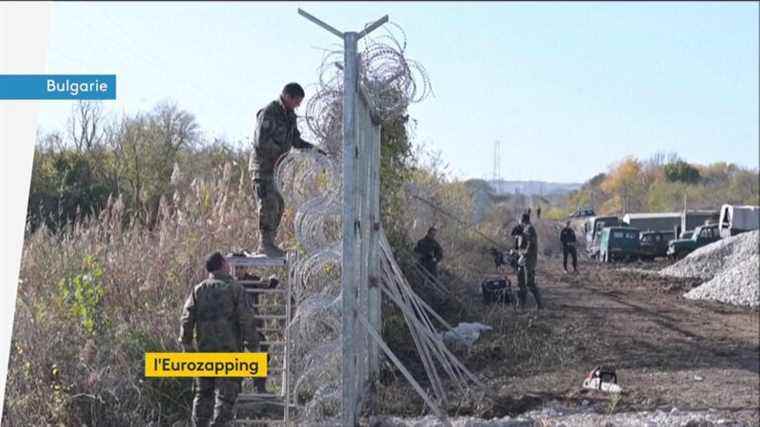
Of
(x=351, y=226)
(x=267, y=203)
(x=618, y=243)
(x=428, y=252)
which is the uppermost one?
(x=267, y=203)

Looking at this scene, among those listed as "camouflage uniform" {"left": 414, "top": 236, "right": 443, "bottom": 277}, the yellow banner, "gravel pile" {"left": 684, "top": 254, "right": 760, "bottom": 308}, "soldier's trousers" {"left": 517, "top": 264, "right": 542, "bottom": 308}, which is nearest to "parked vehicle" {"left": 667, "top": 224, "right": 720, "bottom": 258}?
"gravel pile" {"left": 684, "top": 254, "right": 760, "bottom": 308}

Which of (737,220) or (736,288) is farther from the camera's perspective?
(737,220)

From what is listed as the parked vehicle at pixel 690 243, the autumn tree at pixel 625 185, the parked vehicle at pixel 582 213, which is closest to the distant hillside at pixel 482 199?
the parked vehicle at pixel 690 243

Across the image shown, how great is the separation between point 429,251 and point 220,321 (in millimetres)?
8498

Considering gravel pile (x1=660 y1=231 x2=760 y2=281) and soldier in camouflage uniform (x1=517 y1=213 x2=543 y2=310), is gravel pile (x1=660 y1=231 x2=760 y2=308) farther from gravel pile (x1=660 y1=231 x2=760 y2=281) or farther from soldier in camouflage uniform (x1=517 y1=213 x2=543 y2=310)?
soldier in camouflage uniform (x1=517 y1=213 x2=543 y2=310)

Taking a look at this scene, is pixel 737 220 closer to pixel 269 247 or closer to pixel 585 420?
pixel 585 420

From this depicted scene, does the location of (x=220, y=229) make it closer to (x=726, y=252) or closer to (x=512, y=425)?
(x=512, y=425)

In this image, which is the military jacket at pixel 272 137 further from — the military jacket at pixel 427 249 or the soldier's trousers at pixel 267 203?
the military jacket at pixel 427 249

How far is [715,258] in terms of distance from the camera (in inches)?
1300

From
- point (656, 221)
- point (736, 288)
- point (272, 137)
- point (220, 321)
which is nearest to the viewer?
point (220, 321)

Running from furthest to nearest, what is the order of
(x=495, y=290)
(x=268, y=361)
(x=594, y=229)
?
(x=594, y=229)
(x=495, y=290)
(x=268, y=361)

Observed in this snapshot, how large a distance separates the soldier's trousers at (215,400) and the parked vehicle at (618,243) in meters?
32.2

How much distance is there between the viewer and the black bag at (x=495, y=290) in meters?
18.1

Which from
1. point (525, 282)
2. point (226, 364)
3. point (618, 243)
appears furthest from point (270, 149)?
point (618, 243)
